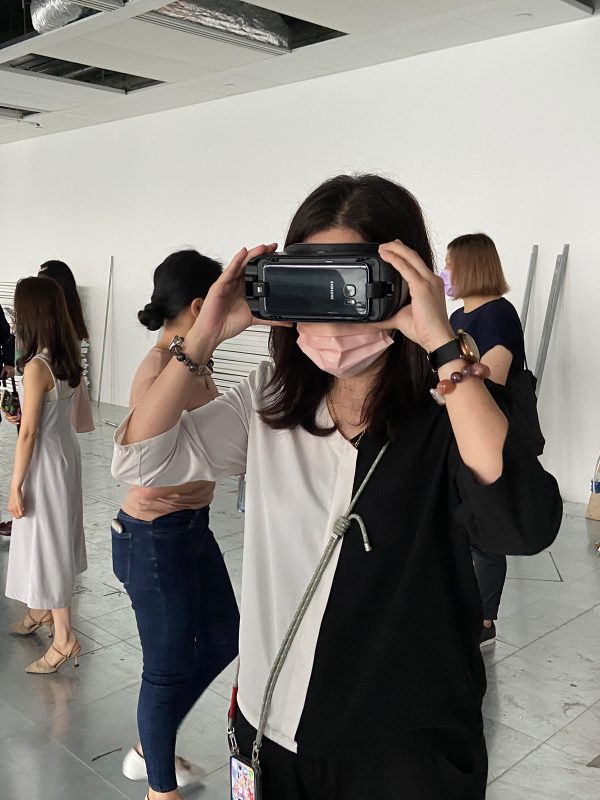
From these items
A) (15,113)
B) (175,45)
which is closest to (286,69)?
(175,45)

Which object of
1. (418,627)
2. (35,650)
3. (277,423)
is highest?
(277,423)

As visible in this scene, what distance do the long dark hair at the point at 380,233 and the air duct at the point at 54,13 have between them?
180 inches

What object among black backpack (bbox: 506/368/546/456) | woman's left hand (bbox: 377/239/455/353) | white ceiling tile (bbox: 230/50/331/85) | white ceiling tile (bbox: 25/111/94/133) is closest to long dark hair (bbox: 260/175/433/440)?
woman's left hand (bbox: 377/239/455/353)

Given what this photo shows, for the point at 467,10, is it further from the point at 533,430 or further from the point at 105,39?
the point at 533,430

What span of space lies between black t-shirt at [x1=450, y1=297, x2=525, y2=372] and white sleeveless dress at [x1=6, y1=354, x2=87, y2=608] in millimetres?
1627

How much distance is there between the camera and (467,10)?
4988 millimetres

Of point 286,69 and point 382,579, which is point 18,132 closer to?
point 286,69

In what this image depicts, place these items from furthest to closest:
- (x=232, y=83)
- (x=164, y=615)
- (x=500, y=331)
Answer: (x=232, y=83), (x=500, y=331), (x=164, y=615)

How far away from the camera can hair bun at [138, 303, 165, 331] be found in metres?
2.30

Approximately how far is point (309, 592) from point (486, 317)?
90.4 inches

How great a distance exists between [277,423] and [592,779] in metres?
1.93

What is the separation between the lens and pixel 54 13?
5211mm

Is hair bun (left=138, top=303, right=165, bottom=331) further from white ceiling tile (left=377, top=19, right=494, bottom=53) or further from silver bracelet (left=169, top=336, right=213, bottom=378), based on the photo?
white ceiling tile (left=377, top=19, right=494, bottom=53)

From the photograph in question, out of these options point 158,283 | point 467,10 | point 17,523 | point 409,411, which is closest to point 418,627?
point 409,411
